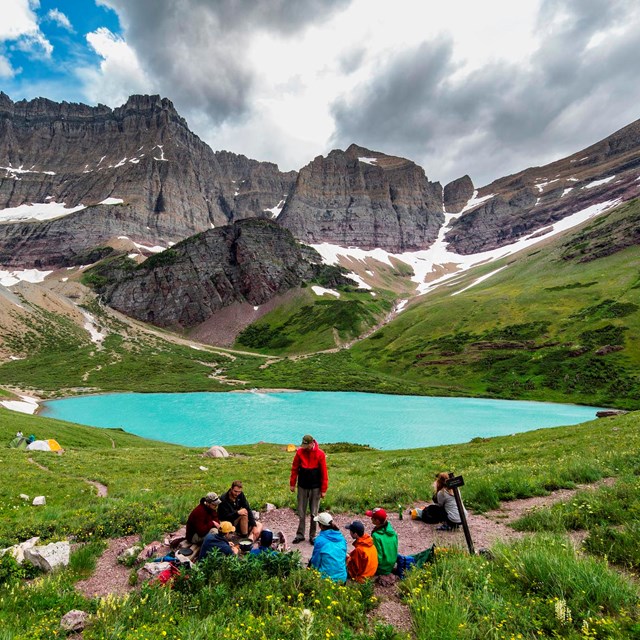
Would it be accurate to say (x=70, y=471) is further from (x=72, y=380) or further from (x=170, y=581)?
(x=72, y=380)

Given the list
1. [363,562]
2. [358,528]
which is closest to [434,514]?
[358,528]

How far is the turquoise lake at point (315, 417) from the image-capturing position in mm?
59250

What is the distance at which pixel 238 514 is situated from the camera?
11234mm

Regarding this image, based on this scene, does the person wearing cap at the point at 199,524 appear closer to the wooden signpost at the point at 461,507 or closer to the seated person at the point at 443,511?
the wooden signpost at the point at 461,507

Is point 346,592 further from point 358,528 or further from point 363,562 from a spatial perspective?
point 358,528

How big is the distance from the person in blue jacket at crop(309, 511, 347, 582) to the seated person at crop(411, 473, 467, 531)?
520 centimetres

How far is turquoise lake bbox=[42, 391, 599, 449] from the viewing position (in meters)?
59.2

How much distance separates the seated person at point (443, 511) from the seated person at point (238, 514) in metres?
5.88

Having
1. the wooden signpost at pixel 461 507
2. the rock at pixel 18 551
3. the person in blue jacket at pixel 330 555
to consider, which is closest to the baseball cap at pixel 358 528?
the person in blue jacket at pixel 330 555

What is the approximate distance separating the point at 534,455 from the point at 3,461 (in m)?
33.8

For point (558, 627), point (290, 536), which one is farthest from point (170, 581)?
point (558, 627)

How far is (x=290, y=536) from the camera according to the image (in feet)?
39.2

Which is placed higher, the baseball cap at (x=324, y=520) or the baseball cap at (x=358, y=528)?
the baseball cap at (x=324, y=520)

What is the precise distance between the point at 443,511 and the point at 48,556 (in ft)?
38.6
